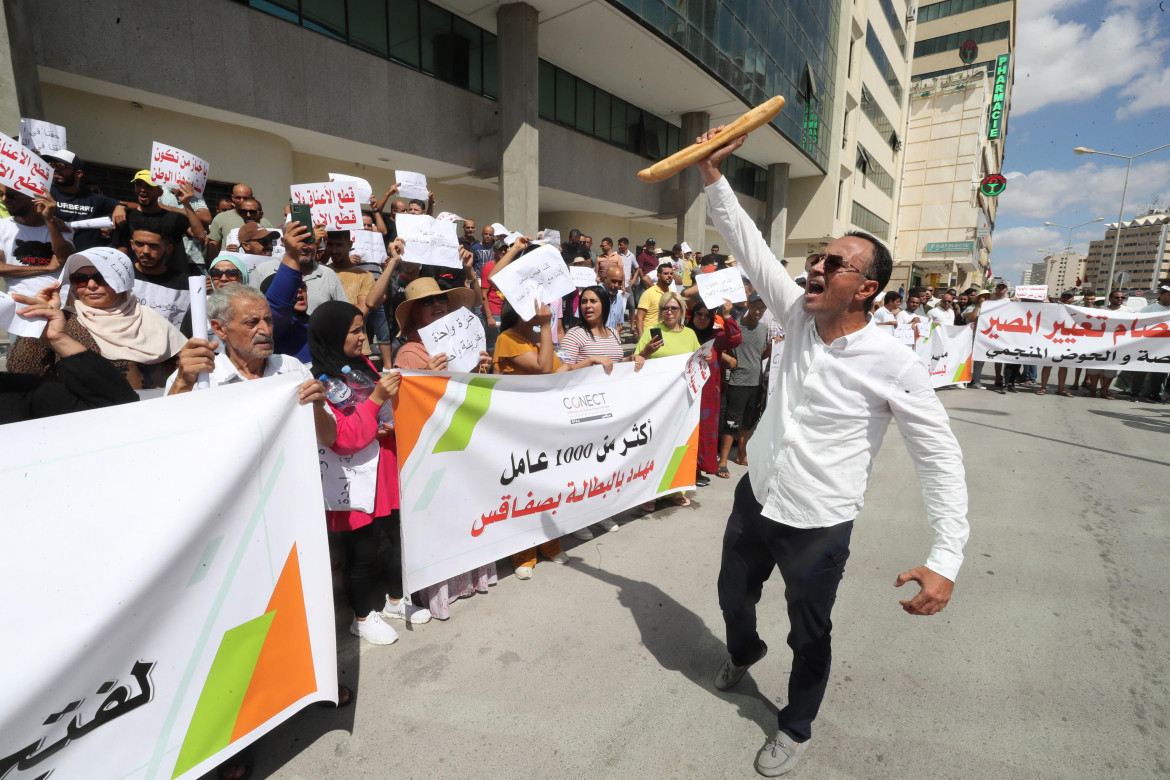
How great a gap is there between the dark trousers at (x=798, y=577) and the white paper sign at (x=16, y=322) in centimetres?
298

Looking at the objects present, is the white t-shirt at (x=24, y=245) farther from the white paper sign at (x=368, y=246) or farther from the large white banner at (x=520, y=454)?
the large white banner at (x=520, y=454)

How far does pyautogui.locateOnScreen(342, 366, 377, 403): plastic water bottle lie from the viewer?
2779 millimetres

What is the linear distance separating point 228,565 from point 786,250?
1318 inches

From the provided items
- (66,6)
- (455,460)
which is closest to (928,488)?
(455,460)

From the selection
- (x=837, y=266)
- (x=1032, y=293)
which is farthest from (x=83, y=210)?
(x=1032, y=293)

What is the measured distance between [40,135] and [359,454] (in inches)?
186

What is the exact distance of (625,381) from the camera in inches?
162

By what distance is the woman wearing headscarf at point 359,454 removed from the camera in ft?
8.80

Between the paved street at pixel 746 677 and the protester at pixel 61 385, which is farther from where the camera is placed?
the paved street at pixel 746 677

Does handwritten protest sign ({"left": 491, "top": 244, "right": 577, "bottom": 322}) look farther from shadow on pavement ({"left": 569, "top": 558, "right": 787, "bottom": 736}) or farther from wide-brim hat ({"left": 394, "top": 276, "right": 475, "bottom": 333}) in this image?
shadow on pavement ({"left": 569, "top": 558, "right": 787, "bottom": 736})

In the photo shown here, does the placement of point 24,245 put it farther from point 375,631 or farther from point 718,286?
point 718,286

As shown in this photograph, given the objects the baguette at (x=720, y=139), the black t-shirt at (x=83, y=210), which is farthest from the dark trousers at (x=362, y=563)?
the black t-shirt at (x=83, y=210)

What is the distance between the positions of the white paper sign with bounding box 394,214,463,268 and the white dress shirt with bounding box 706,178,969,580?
2.78m

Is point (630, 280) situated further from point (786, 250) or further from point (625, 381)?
point (786, 250)
